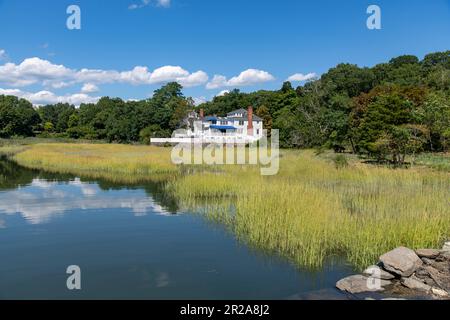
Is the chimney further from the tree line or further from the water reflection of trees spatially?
the water reflection of trees

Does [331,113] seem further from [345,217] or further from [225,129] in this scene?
[345,217]

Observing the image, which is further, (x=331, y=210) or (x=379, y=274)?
(x=331, y=210)

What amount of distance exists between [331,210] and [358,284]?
3.68 m

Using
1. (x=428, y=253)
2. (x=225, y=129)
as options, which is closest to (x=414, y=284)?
(x=428, y=253)

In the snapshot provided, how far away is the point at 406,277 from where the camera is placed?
257 inches

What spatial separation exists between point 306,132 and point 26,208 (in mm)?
29180

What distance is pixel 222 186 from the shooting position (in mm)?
15430

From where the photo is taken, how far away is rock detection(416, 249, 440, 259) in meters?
7.03

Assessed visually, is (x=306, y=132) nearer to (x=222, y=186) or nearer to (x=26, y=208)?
(x=222, y=186)

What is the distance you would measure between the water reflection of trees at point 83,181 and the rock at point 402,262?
7.80 m

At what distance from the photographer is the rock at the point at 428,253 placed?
23.1 feet

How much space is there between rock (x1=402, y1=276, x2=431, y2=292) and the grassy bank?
1.14 meters

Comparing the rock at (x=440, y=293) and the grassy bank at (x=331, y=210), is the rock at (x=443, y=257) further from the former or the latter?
the rock at (x=440, y=293)
